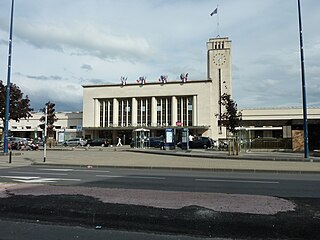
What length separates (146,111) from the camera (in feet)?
252

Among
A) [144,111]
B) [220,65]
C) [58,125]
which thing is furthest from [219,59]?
[58,125]

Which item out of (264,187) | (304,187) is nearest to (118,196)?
(264,187)

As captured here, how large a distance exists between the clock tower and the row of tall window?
34.9 feet

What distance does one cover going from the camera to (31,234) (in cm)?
583

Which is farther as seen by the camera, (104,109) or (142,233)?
(104,109)

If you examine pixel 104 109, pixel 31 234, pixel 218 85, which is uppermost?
pixel 218 85

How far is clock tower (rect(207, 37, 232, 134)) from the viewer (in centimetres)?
8294

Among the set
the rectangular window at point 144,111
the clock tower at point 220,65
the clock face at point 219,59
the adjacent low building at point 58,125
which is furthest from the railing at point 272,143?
the adjacent low building at point 58,125

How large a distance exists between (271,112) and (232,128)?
5070 centimetres

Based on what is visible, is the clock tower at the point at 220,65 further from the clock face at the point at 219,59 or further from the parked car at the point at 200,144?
the parked car at the point at 200,144

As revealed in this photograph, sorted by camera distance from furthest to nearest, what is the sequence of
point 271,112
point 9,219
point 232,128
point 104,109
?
point 271,112
point 104,109
point 232,128
point 9,219

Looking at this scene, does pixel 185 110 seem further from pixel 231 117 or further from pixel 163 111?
pixel 231 117

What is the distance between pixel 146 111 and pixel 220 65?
2245 centimetres

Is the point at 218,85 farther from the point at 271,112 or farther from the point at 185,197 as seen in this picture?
the point at 185,197
